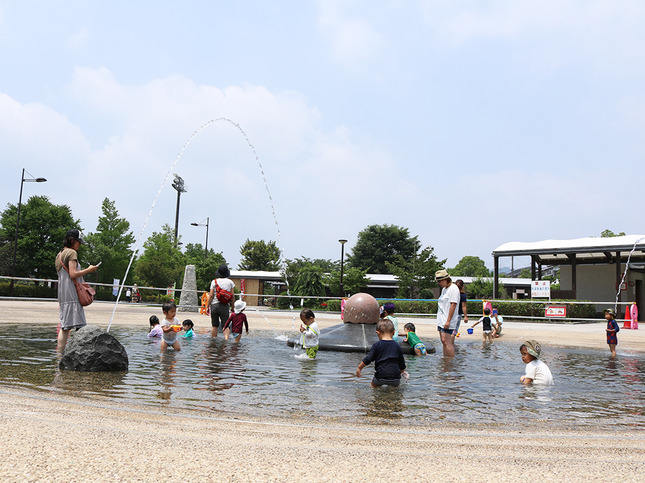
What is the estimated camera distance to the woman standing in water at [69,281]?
25.2 feet

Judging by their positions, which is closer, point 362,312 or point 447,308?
point 447,308

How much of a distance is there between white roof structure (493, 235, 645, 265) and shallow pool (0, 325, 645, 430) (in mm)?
21673

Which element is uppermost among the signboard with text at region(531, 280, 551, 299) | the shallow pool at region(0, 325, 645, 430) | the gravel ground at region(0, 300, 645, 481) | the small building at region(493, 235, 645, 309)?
the small building at region(493, 235, 645, 309)

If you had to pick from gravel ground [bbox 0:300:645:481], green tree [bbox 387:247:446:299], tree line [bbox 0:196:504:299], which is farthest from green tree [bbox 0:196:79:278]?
gravel ground [bbox 0:300:645:481]

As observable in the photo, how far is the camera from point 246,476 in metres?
3.14

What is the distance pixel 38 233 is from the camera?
175ft

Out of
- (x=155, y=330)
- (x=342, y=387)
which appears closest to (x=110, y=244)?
(x=155, y=330)

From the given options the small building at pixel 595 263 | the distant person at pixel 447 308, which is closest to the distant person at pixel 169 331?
the distant person at pixel 447 308

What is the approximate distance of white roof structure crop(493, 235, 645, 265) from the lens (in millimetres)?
29828

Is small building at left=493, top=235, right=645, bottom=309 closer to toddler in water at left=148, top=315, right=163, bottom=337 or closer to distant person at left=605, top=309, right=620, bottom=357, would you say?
distant person at left=605, top=309, right=620, bottom=357

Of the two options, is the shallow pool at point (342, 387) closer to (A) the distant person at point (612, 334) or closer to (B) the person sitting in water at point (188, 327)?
(A) the distant person at point (612, 334)

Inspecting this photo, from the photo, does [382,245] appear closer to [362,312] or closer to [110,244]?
[110,244]

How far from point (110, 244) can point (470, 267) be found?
92.0 meters

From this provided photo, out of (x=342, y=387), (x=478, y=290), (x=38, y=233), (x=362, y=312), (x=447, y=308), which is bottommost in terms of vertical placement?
(x=342, y=387)
